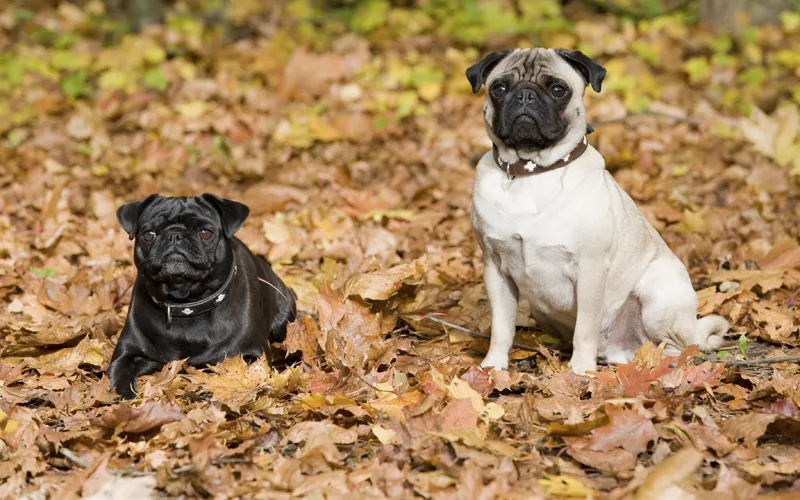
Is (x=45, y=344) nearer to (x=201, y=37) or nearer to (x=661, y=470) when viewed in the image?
(x=661, y=470)

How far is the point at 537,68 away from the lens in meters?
4.54

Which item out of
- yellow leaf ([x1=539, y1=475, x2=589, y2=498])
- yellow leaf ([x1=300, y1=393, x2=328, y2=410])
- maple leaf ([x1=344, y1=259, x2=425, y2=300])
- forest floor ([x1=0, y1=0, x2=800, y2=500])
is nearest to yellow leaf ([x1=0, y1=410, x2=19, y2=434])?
forest floor ([x1=0, y1=0, x2=800, y2=500])

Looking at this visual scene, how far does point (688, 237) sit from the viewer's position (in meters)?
6.42

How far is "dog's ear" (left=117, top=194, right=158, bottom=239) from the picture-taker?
15.6ft

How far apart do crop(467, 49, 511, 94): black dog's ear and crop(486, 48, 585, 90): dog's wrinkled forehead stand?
60 millimetres

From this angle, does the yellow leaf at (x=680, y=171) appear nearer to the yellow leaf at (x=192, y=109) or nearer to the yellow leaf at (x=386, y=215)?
the yellow leaf at (x=386, y=215)

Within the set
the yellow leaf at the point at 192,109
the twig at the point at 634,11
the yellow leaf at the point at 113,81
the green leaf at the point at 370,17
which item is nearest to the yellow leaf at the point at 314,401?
the yellow leaf at the point at 192,109

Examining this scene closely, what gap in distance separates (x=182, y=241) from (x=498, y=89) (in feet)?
5.76

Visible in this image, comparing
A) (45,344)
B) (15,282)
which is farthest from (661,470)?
(15,282)

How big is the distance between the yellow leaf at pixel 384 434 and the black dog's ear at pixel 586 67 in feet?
6.47

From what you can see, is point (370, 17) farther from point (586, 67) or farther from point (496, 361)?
point (496, 361)

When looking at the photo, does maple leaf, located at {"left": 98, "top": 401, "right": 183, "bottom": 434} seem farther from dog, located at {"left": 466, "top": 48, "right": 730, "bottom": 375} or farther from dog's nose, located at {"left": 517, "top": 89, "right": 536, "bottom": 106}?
dog's nose, located at {"left": 517, "top": 89, "right": 536, "bottom": 106}

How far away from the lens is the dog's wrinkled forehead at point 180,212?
4.73 meters

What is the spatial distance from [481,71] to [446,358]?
59.0 inches
